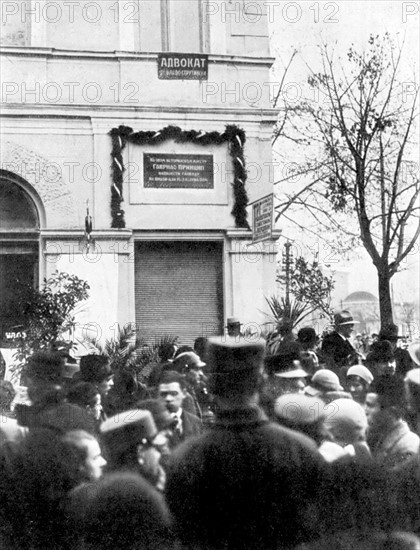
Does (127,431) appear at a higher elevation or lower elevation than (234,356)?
lower

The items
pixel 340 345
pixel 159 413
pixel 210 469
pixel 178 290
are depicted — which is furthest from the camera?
pixel 340 345

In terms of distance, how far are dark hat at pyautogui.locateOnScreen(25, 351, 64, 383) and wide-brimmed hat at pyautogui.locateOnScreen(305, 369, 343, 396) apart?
1.18 metres

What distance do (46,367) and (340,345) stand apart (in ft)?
7.42

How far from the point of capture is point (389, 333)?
507 cm

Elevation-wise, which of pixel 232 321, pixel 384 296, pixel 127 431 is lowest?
pixel 127 431

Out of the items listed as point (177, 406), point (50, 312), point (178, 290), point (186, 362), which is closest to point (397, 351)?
point (178, 290)

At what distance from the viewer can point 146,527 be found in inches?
102

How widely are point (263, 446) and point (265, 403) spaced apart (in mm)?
557

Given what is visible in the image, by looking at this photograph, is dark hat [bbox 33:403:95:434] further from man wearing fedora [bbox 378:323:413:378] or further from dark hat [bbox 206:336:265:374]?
man wearing fedora [bbox 378:323:413:378]

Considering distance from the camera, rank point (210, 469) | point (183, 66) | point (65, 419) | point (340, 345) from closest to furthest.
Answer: point (210, 469) < point (65, 419) < point (340, 345) < point (183, 66)

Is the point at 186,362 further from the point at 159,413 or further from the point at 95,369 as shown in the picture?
the point at 159,413

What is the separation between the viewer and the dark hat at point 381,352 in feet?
15.3

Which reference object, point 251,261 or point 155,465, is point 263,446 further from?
point 251,261

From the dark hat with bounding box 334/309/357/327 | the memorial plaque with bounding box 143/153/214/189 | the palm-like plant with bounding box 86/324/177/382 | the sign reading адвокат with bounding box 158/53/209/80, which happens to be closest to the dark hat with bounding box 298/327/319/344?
the dark hat with bounding box 334/309/357/327
